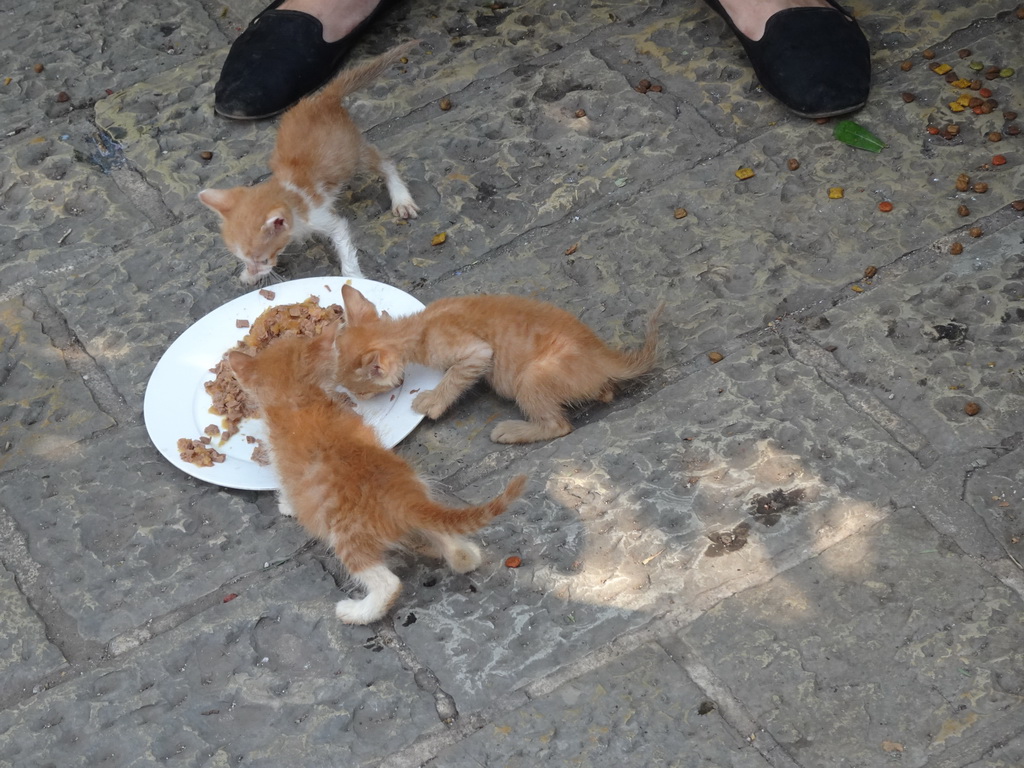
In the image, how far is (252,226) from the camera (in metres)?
Result: 3.09

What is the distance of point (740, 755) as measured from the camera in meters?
2.05

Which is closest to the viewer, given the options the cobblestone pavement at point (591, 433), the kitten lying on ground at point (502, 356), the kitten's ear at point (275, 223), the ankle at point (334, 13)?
the cobblestone pavement at point (591, 433)

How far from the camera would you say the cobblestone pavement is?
7.15 feet

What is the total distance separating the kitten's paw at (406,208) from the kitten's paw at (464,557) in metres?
1.33

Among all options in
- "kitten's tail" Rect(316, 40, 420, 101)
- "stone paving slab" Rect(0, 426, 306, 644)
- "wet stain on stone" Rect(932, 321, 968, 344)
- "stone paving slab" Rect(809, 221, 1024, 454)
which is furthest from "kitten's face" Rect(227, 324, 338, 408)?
"wet stain on stone" Rect(932, 321, 968, 344)

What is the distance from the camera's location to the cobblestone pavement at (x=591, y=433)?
7.15ft

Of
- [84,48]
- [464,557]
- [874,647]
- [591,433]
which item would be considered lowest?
[874,647]

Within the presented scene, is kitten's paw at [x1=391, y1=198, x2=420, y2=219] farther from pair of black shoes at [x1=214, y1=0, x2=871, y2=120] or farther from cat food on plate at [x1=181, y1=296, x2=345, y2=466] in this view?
pair of black shoes at [x1=214, y1=0, x2=871, y2=120]

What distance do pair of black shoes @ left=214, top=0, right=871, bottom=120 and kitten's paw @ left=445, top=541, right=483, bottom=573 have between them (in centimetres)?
191

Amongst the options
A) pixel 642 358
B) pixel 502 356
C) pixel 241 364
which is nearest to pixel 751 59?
pixel 642 358

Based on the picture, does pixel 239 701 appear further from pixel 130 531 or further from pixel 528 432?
pixel 528 432

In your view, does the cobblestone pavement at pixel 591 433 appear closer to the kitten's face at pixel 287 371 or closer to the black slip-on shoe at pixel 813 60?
the black slip-on shoe at pixel 813 60

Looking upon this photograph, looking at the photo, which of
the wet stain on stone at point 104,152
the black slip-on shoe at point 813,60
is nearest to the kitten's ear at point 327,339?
the wet stain on stone at point 104,152

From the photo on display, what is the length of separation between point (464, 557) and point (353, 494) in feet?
0.92
